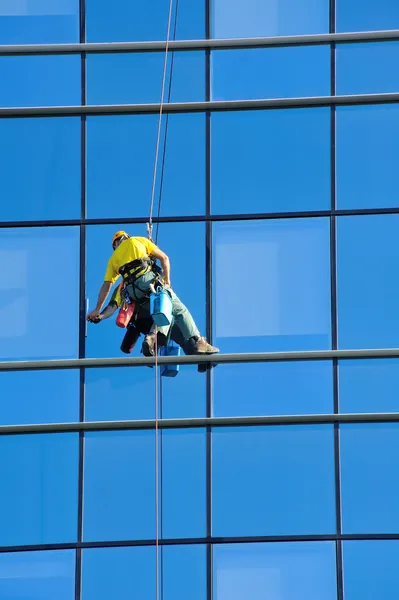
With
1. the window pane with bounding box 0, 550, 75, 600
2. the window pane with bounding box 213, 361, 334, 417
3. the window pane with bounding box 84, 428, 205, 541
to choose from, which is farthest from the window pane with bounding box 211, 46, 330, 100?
the window pane with bounding box 0, 550, 75, 600

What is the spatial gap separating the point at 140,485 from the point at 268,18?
5322mm

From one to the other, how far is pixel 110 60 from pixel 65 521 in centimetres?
499

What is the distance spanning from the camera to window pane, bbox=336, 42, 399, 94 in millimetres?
18484

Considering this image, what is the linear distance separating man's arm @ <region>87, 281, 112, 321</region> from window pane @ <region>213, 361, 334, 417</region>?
1412mm

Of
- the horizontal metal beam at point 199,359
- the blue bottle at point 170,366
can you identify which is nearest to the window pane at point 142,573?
the blue bottle at point 170,366

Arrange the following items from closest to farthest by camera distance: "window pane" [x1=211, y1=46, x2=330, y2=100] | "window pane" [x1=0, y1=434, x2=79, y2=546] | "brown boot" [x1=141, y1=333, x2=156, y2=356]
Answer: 1. "brown boot" [x1=141, y1=333, x2=156, y2=356]
2. "window pane" [x1=0, y1=434, x2=79, y2=546]
3. "window pane" [x1=211, y1=46, x2=330, y2=100]

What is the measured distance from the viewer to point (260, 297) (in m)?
18.0

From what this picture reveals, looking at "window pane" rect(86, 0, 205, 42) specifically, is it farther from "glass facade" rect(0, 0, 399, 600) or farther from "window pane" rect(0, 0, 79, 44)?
"window pane" rect(0, 0, 79, 44)

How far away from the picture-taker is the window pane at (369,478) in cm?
1711

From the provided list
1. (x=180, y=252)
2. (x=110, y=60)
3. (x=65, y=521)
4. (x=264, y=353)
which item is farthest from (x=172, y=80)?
(x=65, y=521)

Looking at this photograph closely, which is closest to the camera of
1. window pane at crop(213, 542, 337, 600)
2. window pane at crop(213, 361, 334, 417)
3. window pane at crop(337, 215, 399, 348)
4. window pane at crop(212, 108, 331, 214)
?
window pane at crop(213, 542, 337, 600)

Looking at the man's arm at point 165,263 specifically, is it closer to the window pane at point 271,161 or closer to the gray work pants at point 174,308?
the gray work pants at point 174,308

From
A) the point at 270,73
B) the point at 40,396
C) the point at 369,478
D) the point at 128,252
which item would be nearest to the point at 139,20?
the point at 270,73

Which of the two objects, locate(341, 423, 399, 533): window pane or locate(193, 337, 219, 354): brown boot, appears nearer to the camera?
locate(341, 423, 399, 533): window pane
